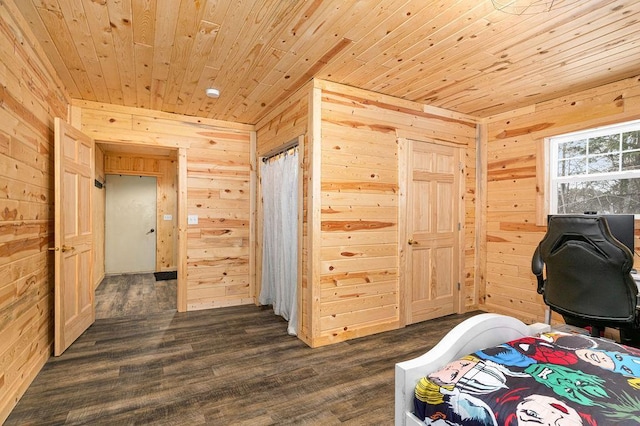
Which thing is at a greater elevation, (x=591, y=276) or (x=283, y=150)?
(x=283, y=150)

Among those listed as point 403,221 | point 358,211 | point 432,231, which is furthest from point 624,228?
point 358,211

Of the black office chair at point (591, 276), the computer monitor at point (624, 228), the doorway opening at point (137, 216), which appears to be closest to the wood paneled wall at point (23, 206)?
the doorway opening at point (137, 216)

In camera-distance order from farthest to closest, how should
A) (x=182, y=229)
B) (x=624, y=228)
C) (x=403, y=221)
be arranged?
(x=182, y=229), (x=403, y=221), (x=624, y=228)

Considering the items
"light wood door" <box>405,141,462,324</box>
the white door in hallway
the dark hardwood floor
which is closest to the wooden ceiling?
"light wood door" <box>405,141,462,324</box>

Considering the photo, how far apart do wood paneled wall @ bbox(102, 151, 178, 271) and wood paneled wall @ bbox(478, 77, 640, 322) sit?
19.0 ft

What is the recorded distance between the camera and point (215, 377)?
2475 millimetres

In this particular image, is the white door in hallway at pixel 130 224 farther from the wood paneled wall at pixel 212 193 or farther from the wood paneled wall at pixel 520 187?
the wood paneled wall at pixel 520 187

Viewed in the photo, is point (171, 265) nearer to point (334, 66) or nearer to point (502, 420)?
point (334, 66)

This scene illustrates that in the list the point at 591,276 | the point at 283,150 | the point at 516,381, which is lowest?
the point at 516,381

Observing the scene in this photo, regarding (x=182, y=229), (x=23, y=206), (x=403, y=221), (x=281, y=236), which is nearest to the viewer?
(x=23, y=206)

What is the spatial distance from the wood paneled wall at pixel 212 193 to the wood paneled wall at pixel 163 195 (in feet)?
8.76

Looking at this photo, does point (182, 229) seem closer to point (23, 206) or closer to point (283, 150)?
point (283, 150)

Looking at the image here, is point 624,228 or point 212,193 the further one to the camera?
point 212,193

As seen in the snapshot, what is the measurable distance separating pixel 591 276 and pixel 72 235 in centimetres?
433
